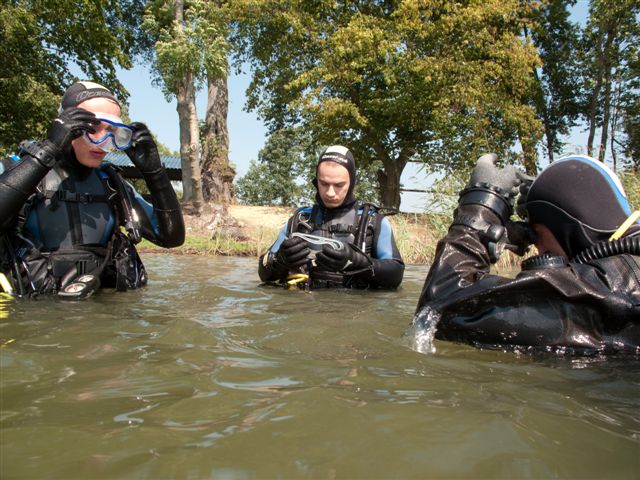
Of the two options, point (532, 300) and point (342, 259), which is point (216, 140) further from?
point (532, 300)

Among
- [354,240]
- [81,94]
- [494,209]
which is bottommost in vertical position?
[354,240]

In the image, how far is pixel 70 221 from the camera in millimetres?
3332

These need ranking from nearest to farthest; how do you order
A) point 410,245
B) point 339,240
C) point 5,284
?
point 5,284, point 339,240, point 410,245

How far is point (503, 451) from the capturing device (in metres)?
1.19

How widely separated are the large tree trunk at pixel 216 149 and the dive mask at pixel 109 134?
525 inches

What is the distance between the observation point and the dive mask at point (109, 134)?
10.3 feet

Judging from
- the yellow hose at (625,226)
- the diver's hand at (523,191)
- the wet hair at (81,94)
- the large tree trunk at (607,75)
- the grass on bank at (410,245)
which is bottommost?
the grass on bank at (410,245)

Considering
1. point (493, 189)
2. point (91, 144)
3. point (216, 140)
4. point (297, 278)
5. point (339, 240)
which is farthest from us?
point (216, 140)

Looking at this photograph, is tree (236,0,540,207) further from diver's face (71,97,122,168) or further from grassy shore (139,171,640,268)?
diver's face (71,97,122,168)

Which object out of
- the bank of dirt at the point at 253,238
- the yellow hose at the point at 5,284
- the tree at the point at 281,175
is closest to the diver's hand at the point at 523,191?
the yellow hose at the point at 5,284

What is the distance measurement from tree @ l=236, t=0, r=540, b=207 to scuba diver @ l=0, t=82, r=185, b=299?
13.4 meters

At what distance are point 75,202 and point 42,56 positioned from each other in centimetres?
1312

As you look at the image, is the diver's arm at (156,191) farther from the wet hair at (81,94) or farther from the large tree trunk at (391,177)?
the large tree trunk at (391,177)

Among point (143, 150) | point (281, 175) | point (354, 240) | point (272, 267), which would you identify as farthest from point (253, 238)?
point (281, 175)
